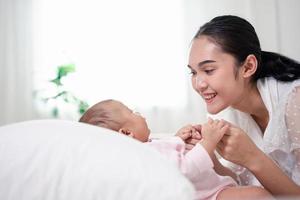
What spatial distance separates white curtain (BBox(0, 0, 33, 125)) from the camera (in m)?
2.81

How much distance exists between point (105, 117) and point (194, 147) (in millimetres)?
272

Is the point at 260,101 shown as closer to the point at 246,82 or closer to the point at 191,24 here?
the point at 246,82

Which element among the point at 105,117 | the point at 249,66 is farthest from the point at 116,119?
the point at 249,66

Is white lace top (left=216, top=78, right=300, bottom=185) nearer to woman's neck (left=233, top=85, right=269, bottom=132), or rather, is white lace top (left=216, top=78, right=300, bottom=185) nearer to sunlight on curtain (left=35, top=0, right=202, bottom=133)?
woman's neck (left=233, top=85, right=269, bottom=132)

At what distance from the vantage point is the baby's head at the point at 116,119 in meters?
1.01

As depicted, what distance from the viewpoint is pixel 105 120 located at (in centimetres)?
101

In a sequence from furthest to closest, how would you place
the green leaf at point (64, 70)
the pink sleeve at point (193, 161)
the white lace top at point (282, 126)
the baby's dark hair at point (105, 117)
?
the green leaf at point (64, 70), the white lace top at point (282, 126), the baby's dark hair at point (105, 117), the pink sleeve at point (193, 161)

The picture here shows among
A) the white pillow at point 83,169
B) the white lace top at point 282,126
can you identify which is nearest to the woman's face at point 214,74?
the white lace top at point 282,126

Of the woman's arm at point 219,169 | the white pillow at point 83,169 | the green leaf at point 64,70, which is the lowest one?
the woman's arm at point 219,169

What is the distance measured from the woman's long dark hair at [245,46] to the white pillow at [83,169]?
0.76m

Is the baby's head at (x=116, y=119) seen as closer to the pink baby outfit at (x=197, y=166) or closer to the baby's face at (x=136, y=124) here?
the baby's face at (x=136, y=124)

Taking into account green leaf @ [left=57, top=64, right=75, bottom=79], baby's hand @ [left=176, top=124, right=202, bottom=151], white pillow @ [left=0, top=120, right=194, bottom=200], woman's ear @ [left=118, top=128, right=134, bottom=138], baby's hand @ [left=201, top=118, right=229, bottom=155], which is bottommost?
green leaf @ [left=57, top=64, right=75, bottom=79]

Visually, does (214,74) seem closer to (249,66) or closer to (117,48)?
(249,66)

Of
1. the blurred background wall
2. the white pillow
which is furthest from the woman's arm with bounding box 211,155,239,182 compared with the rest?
the blurred background wall
